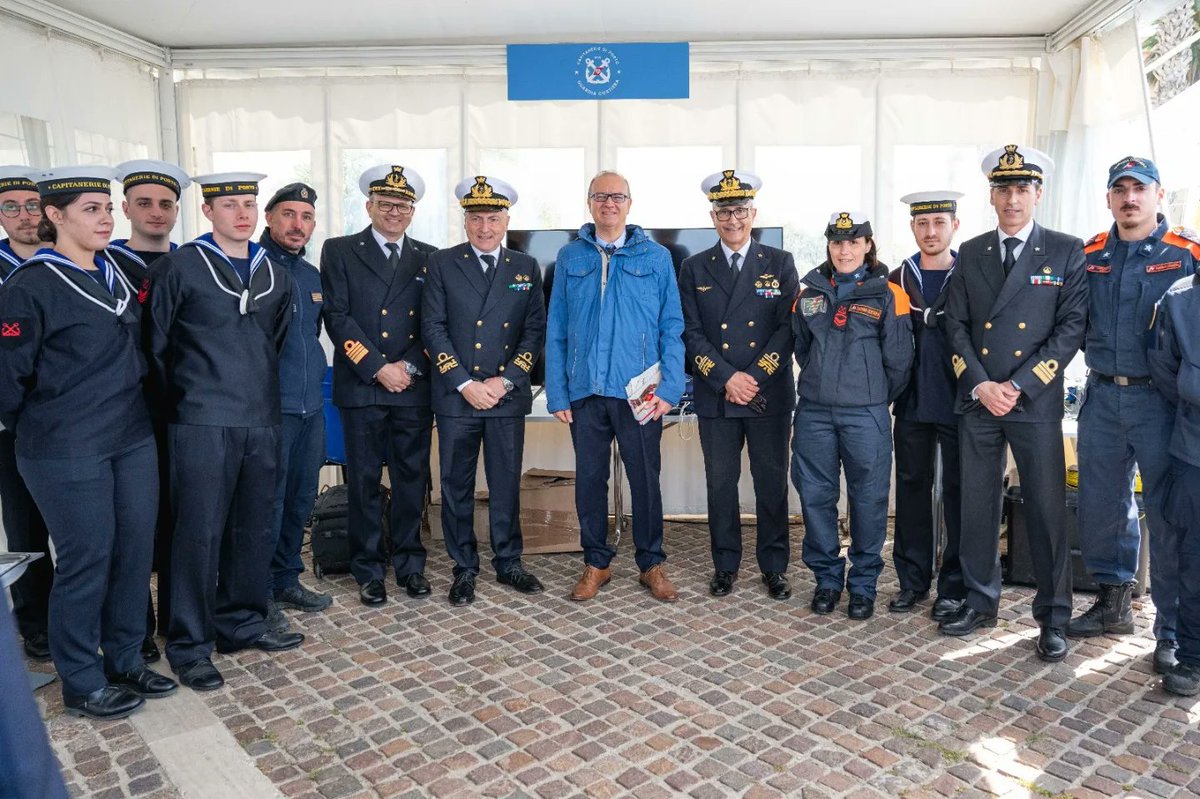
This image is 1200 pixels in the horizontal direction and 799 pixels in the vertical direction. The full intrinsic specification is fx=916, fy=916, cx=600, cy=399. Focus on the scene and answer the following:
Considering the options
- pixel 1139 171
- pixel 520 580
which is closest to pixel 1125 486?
pixel 1139 171

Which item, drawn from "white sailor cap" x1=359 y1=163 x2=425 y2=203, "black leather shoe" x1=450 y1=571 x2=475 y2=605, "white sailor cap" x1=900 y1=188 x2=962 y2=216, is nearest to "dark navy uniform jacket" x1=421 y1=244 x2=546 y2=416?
"white sailor cap" x1=359 y1=163 x2=425 y2=203

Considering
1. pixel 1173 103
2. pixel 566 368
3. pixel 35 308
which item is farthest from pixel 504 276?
pixel 1173 103

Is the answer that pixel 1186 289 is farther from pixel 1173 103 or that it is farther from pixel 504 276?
pixel 504 276

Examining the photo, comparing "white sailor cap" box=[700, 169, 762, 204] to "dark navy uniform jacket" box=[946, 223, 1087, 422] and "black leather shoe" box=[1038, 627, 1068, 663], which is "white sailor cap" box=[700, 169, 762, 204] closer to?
"dark navy uniform jacket" box=[946, 223, 1087, 422]

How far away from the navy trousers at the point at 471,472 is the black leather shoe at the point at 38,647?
1708 millimetres

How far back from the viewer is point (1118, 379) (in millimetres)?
3617

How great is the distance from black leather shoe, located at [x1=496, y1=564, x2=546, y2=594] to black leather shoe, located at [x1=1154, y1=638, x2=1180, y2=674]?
8.69 feet

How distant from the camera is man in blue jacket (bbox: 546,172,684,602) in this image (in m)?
4.23

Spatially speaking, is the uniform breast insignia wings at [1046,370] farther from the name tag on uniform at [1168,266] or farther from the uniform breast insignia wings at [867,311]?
the uniform breast insignia wings at [867,311]

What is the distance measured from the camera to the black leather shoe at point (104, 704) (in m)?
3.18

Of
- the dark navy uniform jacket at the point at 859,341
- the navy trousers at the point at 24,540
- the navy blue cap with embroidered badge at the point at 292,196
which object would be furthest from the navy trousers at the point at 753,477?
the navy trousers at the point at 24,540

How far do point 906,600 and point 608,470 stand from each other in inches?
59.3

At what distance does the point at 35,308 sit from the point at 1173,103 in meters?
5.50

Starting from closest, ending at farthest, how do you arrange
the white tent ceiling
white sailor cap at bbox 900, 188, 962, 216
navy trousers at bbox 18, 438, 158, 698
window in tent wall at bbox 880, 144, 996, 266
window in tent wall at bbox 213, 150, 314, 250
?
navy trousers at bbox 18, 438, 158, 698 → white sailor cap at bbox 900, 188, 962, 216 → the white tent ceiling → window in tent wall at bbox 880, 144, 996, 266 → window in tent wall at bbox 213, 150, 314, 250
